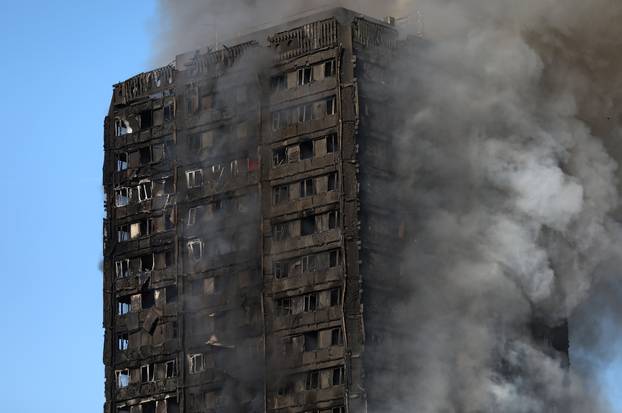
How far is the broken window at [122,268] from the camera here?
185250 millimetres

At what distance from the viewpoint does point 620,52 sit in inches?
6944

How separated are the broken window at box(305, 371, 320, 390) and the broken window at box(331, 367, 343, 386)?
1543mm

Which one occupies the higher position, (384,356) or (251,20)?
(251,20)

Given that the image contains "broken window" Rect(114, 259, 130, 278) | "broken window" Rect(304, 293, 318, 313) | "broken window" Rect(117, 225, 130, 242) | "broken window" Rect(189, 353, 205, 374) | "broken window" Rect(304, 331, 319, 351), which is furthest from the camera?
"broken window" Rect(117, 225, 130, 242)

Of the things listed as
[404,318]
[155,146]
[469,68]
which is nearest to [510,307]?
[404,318]

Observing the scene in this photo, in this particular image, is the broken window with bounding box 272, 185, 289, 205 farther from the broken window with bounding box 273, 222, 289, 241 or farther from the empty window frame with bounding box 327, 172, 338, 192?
the empty window frame with bounding box 327, 172, 338, 192

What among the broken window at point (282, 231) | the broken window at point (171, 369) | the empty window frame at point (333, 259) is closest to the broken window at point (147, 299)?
the broken window at point (171, 369)

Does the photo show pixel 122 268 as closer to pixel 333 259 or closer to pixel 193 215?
pixel 193 215

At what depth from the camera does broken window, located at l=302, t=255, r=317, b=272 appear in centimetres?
17025

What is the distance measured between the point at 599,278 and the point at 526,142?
12733 mm

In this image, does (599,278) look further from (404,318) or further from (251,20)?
(251,20)

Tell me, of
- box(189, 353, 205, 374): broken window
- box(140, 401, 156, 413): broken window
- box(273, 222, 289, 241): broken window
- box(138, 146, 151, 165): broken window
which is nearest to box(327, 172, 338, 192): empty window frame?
box(273, 222, 289, 241): broken window

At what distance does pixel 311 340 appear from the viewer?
170m

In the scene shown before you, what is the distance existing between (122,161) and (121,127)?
2968 mm
